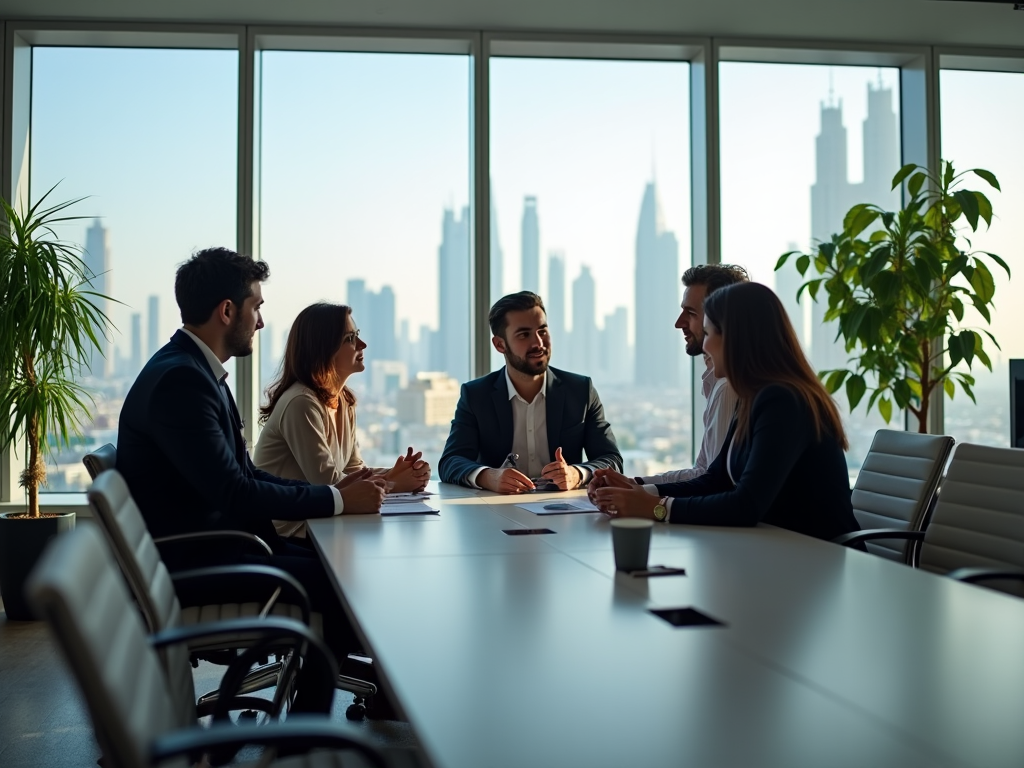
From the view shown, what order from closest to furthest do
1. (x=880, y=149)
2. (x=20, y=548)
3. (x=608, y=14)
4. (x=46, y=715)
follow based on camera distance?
(x=46, y=715) < (x=20, y=548) < (x=608, y=14) < (x=880, y=149)

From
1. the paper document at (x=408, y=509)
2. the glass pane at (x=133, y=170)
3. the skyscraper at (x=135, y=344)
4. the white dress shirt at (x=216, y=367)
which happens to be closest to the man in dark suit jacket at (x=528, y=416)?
the paper document at (x=408, y=509)

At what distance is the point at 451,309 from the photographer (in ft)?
19.9

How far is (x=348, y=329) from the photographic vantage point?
12.9 feet

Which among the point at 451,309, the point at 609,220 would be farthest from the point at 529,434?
the point at 609,220

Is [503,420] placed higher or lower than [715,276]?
lower

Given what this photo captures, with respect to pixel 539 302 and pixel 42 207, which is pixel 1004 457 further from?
pixel 42 207

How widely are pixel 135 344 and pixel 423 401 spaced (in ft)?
5.90

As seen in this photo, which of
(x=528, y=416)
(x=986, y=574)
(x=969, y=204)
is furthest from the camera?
(x=969, y=204)

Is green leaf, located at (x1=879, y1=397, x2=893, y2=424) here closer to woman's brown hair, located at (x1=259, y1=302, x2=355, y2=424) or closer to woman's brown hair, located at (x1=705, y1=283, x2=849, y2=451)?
woman's brown hair, located at (x1=705, y1=283, x2=849, y2=451)

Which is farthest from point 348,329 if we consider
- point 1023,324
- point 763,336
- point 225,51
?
point 1023,324

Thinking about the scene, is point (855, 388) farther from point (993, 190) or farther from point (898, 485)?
point (898, 485)

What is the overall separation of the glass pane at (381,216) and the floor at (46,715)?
214cm

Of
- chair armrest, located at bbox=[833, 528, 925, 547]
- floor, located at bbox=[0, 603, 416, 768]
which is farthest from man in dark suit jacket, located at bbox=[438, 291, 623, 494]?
chair armrest, located at bbox=[833, 528, 925, 547]

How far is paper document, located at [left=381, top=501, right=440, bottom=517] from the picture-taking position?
319 cm
